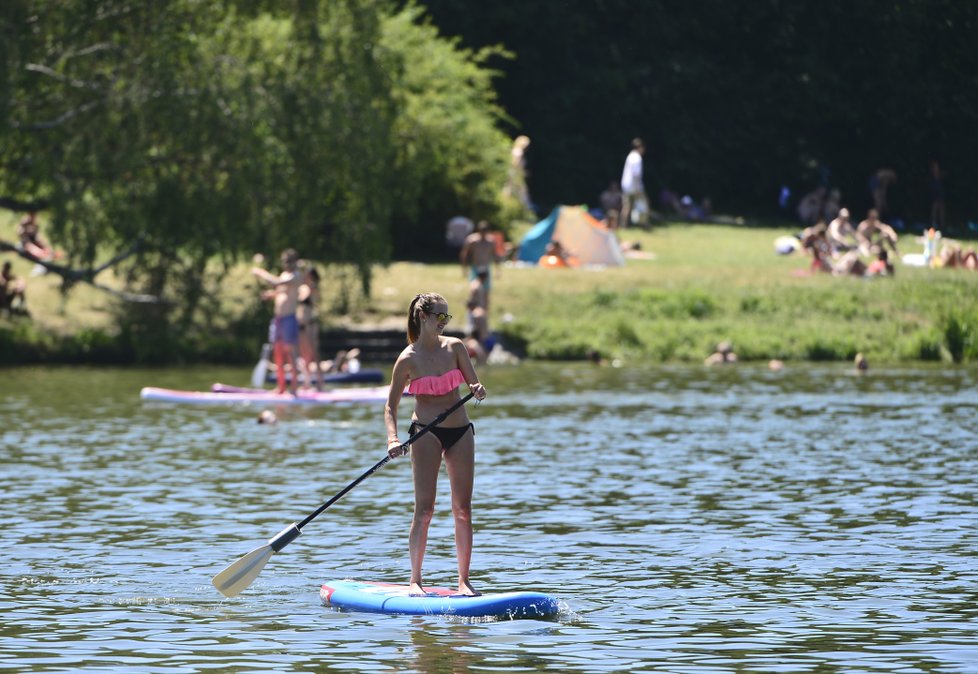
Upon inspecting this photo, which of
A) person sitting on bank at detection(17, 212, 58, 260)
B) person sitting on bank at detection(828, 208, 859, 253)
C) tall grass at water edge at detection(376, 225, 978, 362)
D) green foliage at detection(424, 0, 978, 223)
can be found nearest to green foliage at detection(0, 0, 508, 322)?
person sitting on bank at detection(17, 212, 58, 260)

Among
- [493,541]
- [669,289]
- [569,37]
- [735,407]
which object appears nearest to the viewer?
[493,541]

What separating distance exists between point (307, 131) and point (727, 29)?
78.9 feet

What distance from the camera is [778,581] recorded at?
1381 cm

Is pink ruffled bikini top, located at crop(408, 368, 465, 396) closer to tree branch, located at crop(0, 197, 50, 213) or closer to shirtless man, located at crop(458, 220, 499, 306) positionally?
shirtless man, located at crop(458, 220, 499, 306)

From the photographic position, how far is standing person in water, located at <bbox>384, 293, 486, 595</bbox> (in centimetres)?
1253

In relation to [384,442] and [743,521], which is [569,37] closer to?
[384,442]

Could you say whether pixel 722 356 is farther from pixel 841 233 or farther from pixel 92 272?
pixel 92 272

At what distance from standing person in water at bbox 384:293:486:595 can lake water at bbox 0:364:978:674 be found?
555 mm

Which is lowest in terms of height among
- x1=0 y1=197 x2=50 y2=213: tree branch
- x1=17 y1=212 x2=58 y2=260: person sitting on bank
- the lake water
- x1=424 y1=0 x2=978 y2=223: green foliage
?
the lake water

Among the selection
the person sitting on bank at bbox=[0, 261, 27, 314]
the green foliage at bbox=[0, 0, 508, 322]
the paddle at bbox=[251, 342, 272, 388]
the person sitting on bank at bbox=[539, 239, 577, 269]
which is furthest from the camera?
the person sitting on bank at bbox=[539, 239, 577, 269]

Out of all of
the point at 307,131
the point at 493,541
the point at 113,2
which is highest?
the point at 113,2

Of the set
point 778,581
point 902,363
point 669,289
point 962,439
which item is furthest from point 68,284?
point 778,581

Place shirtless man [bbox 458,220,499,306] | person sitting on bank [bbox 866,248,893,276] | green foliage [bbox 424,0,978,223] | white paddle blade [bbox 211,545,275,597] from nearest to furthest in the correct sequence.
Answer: white paddle blade [bbox 211,545,275,597] < shirtless man [bbox 458,220,499,306] < person sitting on bank [bbox 866,248,893,276] < green foliage [bbox 424,0,978,223]

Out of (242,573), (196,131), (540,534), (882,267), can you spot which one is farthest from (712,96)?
(242,573)
